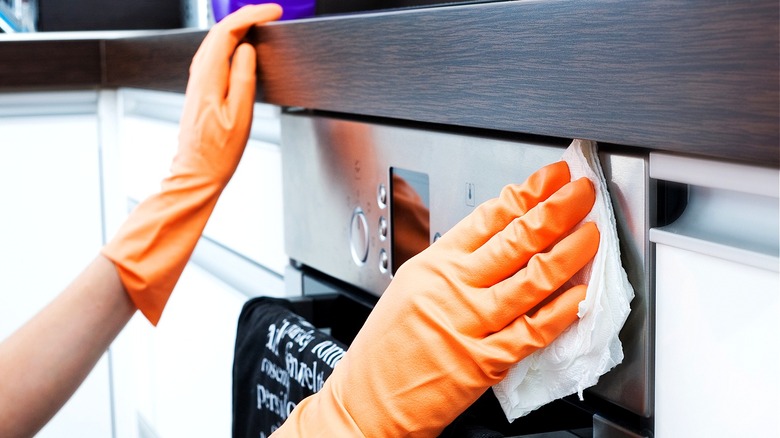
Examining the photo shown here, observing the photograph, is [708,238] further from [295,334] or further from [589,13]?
[295,334]

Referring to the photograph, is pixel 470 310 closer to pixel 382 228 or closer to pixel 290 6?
pixel 382 228

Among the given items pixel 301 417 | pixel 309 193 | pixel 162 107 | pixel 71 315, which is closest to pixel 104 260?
pixel 71 315

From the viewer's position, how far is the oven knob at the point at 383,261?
0.76m

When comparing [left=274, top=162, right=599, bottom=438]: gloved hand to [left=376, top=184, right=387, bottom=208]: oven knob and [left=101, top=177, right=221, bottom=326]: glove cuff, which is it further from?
[left=101, top=177, right=221, bottom=326]: glove cuff

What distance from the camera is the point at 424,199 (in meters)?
0.71

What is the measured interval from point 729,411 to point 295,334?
38 cm

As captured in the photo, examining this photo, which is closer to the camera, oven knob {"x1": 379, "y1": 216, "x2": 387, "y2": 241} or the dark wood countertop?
the dark wood countertop

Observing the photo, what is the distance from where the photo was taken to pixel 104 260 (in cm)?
86

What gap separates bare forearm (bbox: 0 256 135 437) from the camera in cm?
77

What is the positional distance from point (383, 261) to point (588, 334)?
30 centimetres

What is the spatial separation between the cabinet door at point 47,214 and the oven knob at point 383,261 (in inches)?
33.8

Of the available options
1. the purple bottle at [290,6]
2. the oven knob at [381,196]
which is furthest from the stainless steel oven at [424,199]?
the purple bottle at [290,6]

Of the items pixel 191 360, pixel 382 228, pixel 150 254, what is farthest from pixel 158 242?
pixel 191 360

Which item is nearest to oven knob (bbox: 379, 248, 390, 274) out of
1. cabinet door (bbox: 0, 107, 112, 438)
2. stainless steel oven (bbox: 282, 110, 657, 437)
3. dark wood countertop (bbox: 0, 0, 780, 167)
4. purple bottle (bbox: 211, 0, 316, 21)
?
stainless steel oven (bbox: 282, 110, 657, 437)
